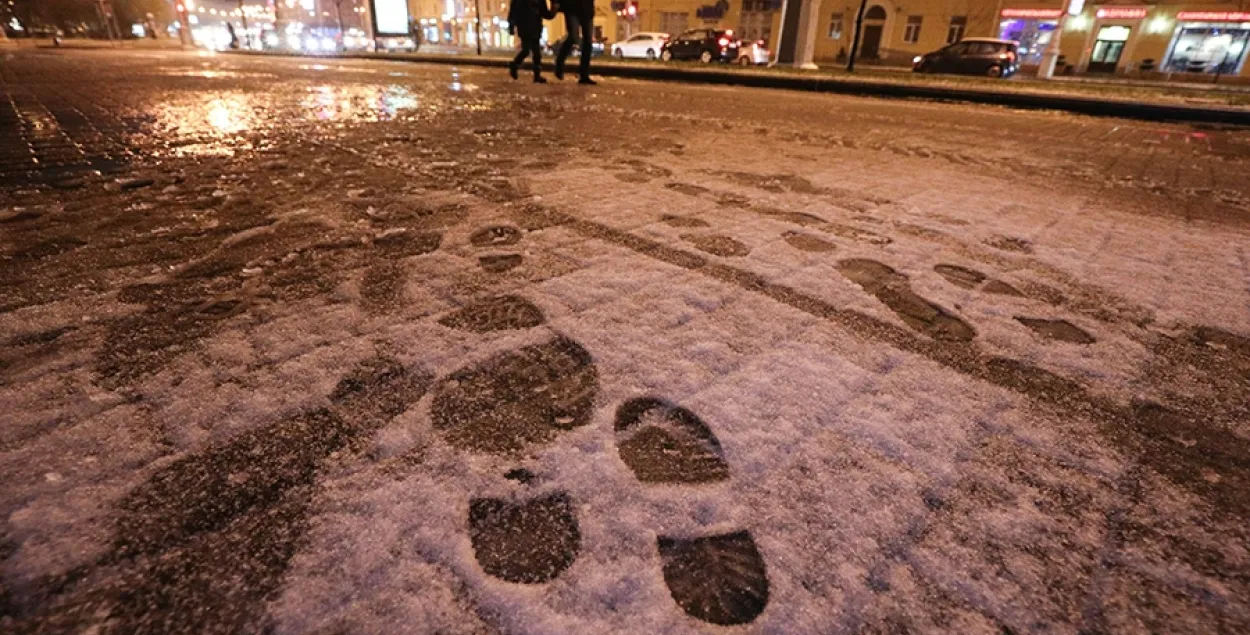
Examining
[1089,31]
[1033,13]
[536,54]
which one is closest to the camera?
[536,54]

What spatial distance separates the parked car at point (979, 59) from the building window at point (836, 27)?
1160 cm

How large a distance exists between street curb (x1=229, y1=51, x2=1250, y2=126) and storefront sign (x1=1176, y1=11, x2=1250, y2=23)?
20.3m

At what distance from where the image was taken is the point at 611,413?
106cm

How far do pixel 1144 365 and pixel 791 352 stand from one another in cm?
81

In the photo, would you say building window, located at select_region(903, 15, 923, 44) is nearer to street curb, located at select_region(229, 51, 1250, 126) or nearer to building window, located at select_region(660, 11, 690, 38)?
building window, located at select_region(660, 11, 690, 38)

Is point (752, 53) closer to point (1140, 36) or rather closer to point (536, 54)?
point (536, 54)

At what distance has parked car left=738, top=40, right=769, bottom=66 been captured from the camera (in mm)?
18109

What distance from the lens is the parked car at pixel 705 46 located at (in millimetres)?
18453

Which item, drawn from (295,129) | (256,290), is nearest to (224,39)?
(295,129)

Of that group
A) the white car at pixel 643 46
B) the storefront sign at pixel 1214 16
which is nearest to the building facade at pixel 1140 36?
the storefront sign at pixel 1214 16

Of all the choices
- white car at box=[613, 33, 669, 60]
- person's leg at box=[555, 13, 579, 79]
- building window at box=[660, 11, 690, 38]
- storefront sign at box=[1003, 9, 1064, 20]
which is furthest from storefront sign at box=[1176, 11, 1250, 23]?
person's leg at box=[555, 13, 579, 79]

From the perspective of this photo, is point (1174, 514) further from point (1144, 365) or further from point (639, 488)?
point (639, 488)

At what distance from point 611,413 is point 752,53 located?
1949 centimetres

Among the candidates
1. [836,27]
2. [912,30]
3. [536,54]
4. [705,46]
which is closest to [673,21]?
[836,27]
